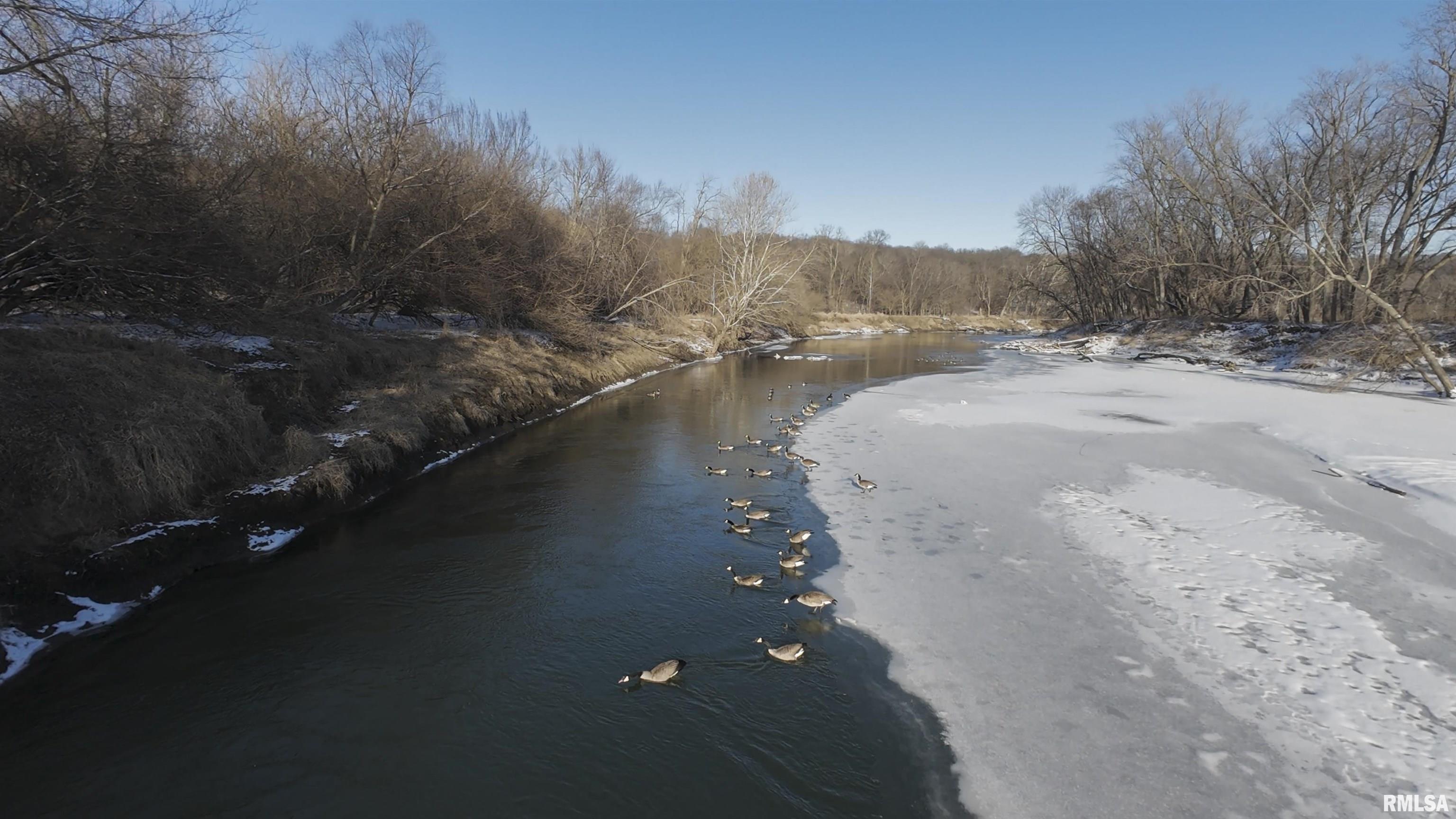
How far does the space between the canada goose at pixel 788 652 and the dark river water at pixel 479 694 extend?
0.42 ft

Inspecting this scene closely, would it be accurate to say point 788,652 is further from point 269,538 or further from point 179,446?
point 179,446

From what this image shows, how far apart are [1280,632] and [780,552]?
17.3 feet

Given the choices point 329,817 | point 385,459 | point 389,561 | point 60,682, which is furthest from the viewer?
point 385,459

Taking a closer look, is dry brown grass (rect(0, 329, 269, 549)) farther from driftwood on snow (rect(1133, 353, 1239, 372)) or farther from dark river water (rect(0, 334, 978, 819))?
driftwood on snow (rect(1133, 353, 1239, 372))

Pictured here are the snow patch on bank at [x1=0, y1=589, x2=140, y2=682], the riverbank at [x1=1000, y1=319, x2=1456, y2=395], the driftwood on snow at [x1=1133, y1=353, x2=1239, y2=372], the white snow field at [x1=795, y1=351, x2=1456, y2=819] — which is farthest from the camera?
the driftwood on snow at [x1=1133, y1=353, x2=1239, y2=372]

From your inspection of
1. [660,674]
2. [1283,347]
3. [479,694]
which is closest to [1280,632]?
[660,674]

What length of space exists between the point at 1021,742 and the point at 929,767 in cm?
78

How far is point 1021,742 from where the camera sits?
16.0 feet

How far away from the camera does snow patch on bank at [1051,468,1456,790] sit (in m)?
4.65

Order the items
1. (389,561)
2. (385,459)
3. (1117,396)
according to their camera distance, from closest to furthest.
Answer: (389,561)
(385,459)
(1117,396)

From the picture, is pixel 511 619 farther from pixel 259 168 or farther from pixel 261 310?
pixel 259 168

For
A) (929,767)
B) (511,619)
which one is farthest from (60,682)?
(929,767)

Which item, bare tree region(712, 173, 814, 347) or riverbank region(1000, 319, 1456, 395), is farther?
bare tree region(712, 173, 814, 347)

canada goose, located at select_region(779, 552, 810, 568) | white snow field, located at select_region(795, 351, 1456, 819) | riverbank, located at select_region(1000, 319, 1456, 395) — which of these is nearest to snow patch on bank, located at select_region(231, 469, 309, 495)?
canada goose, located at select_region(779, 552, 810, 568)
